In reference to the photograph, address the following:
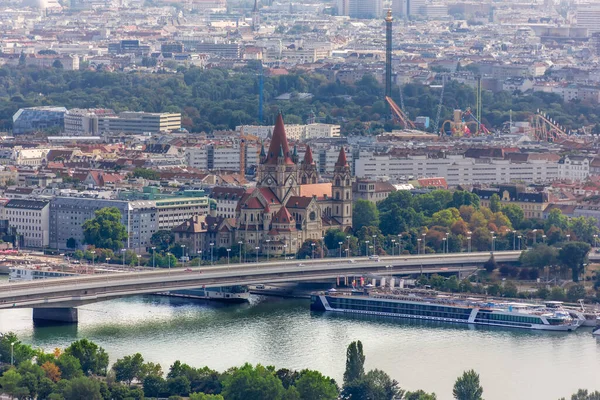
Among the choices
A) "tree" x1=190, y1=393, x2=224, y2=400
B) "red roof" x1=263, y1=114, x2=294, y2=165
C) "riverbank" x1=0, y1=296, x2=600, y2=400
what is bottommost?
"riverbank" x1=0, y1=296, x2=600, y2=400

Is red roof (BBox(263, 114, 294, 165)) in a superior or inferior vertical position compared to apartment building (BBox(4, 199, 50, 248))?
superior

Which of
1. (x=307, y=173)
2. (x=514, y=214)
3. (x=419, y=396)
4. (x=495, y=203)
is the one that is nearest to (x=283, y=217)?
(x=307, y=173)

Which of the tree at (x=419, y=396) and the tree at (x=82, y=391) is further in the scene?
the tree at (x=419, y=396)

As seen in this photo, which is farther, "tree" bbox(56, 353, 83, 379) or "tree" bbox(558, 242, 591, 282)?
"tree" bbox(558, 242, 591, 282)

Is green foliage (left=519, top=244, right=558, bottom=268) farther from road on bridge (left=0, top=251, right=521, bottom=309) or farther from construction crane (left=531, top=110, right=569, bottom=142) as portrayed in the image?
construction crane (left=531, top=110, right=569, bottom=142)

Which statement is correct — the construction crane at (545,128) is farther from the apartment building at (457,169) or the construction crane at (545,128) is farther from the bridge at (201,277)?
the bridge at (201,277)

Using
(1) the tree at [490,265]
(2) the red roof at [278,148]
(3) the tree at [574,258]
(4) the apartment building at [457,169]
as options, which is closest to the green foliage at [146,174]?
(4) the apartment building at [457,169]

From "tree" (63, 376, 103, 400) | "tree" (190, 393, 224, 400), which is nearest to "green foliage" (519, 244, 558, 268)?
"tree" (190, 393, 224, 400)
